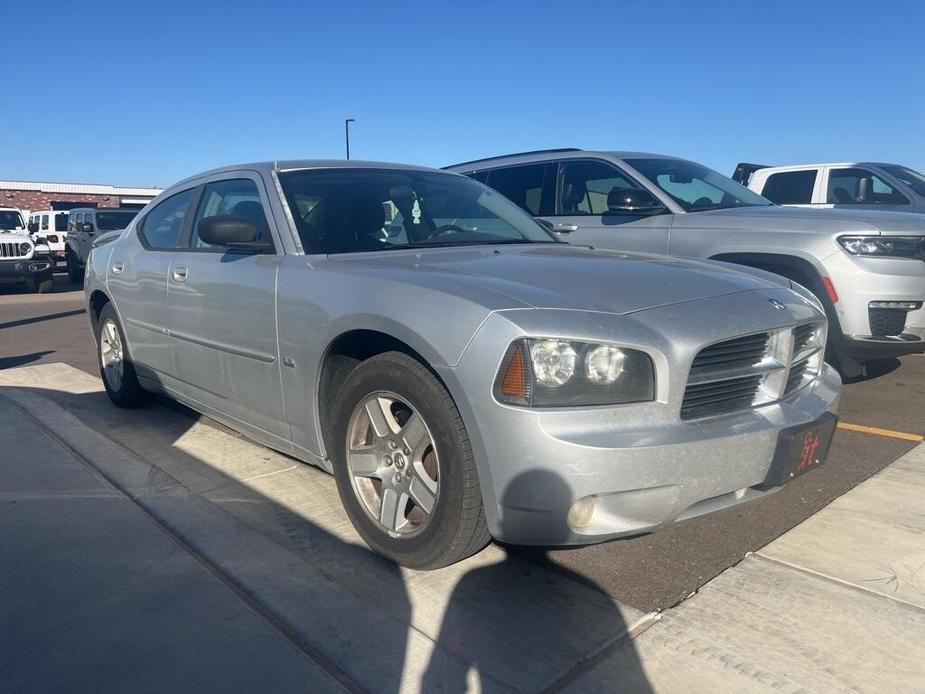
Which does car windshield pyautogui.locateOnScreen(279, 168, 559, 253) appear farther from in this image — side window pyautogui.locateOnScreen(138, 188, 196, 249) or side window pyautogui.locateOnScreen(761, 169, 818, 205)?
side window pyautogui.locateOnScreen(761, 169, 818, 205)

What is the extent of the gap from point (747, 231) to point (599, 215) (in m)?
1.36

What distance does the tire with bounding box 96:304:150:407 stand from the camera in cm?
520

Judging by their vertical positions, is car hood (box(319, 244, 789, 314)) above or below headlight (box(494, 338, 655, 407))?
above

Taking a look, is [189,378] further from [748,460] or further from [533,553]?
[748,460]

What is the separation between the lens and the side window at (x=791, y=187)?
1057 centimetres

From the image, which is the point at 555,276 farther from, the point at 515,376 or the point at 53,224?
the point at 53,224

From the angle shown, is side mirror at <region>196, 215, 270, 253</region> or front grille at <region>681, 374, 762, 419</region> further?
side mirror at <region>196, 215, 270, 253</region>

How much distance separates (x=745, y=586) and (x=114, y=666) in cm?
215

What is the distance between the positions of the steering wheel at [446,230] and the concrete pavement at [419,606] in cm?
139

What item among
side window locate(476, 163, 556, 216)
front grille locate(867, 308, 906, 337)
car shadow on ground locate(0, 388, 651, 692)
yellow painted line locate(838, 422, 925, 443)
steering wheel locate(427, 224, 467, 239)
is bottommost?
car shadow on ground locate(0, 388, 651, 692)

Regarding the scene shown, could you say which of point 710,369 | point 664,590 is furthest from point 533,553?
point 710,369

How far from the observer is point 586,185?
6.72m

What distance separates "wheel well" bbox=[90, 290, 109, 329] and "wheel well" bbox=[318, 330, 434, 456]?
300cm

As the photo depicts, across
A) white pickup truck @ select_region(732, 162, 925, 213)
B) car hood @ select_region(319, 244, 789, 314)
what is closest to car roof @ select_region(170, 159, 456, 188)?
car hood @ select_region(319, 244, 789, 314)
